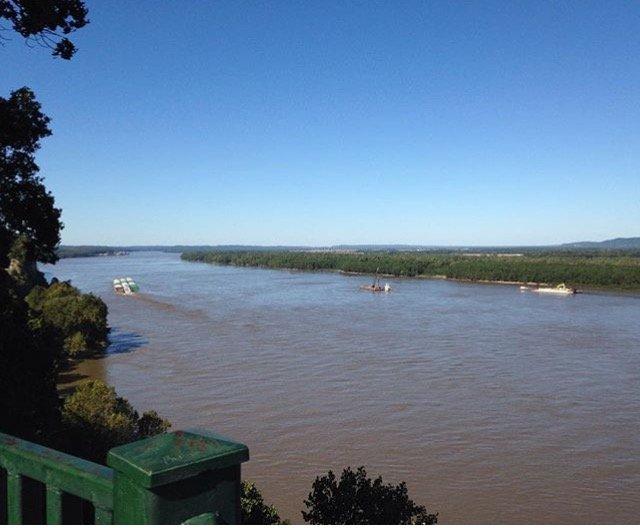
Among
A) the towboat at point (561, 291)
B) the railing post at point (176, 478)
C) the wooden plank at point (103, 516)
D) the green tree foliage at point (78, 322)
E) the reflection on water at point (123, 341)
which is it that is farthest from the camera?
the towboat at point (561, 291)

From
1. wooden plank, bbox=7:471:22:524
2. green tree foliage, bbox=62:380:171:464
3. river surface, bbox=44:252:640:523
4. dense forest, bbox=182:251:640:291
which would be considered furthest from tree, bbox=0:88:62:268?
dense forest, bbox=182:251:640:291

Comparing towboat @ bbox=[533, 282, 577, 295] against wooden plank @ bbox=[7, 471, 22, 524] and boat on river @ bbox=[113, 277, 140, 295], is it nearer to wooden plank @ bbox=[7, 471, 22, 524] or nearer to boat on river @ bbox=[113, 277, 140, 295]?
boat on river @ bbox=[113, 277, 140, 295]

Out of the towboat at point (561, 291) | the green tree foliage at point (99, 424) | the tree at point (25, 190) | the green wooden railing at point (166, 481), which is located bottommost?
the green tree foliage at point (99, 424)

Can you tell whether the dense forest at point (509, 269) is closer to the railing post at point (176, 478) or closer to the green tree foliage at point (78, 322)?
the green tree foliage at point (78, 322)

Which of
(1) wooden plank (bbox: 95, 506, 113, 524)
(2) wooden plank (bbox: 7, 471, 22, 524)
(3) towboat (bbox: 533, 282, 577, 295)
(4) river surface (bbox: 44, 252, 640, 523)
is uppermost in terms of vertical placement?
(1) wooden plank (bbox: 95, 506, 113, 524)

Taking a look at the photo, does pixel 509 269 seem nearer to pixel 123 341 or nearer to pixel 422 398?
pixel 123 341

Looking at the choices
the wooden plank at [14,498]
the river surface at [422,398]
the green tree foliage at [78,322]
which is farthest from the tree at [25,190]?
the green tree foliage at [78,322]

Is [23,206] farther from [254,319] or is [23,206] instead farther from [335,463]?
[254,319]
